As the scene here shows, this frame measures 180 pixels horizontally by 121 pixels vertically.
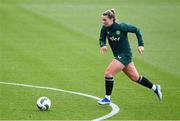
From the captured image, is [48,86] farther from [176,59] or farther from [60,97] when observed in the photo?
[176,59]

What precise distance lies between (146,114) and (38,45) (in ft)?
50.4

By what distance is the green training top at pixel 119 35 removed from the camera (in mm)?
17078

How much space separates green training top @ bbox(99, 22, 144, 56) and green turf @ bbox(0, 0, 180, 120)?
5.14ft

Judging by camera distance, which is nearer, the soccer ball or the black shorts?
the soccer ball

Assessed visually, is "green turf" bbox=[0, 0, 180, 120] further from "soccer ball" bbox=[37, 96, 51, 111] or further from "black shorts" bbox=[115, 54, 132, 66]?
"black shorts" bbox=[115, 54, 132, 66]

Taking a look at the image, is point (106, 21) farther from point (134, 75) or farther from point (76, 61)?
point (76, 61)

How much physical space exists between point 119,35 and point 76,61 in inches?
355

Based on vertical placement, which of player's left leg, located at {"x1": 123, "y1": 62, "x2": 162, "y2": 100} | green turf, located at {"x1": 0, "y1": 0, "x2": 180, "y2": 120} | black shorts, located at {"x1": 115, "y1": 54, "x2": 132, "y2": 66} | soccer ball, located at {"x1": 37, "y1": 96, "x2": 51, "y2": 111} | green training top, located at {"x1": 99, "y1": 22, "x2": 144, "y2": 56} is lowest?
green turf, located at {"x1": 0, "y1": 0, "x2": 180, "y2": 120}

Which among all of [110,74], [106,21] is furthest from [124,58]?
[106,21]

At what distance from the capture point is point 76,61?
26.0m

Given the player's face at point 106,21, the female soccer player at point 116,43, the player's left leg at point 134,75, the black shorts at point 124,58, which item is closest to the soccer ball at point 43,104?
the female soccer player at point 116,43

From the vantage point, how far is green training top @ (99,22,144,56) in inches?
672

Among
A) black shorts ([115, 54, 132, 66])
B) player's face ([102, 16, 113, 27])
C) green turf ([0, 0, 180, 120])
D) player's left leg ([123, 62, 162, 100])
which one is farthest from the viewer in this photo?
player's left leg ([123, 62, 162, 100])

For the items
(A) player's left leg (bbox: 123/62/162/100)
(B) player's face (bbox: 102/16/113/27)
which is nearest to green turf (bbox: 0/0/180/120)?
(A) player's left leg (bbox: 123/62/162/100)
